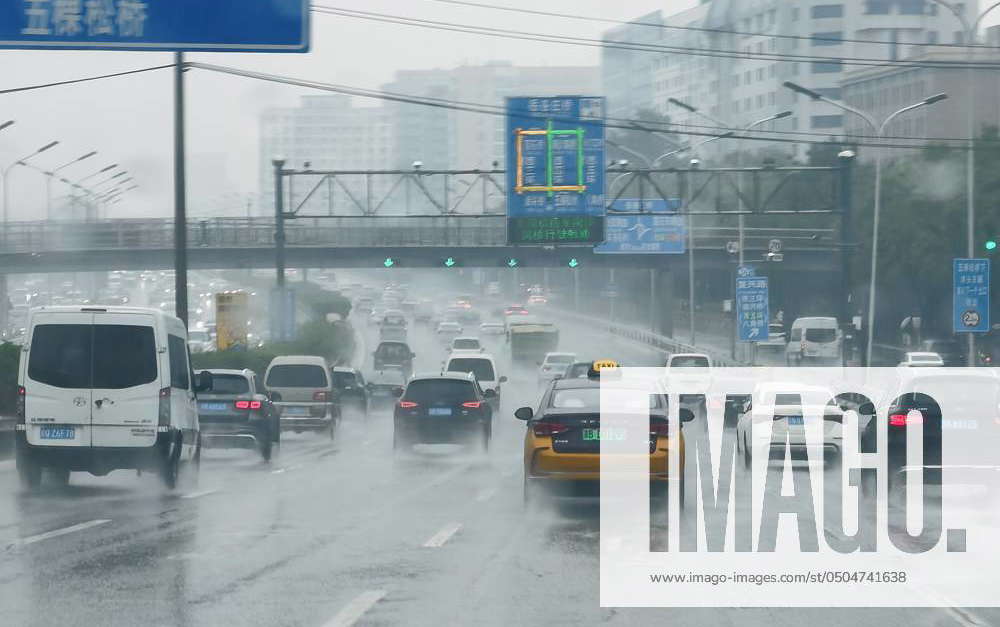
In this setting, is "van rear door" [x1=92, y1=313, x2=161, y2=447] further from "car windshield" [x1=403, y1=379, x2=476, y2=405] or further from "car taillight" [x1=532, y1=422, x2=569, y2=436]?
"car windshield" [x1=403, y1=379, x2=476, y2=405]

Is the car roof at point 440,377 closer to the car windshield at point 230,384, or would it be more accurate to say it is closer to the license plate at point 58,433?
the car windshield at point 230,384

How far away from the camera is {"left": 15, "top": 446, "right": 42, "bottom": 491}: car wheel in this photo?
68.3 ft

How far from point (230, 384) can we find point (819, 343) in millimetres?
56377

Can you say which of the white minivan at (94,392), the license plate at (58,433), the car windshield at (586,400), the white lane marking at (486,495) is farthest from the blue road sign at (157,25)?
the white lane marking at (486,495)

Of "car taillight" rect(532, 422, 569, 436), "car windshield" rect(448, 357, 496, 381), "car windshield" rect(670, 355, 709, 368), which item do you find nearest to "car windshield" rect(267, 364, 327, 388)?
"car windshield" rect(448, 357, 496, 381)

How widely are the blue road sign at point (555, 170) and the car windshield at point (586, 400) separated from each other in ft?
82.0

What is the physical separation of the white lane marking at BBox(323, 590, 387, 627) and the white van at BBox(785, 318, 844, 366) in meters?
71.3

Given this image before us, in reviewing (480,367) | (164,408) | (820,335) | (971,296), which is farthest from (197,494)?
(820,335)

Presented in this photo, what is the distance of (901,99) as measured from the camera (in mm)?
130250

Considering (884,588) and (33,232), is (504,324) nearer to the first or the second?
(33,232)

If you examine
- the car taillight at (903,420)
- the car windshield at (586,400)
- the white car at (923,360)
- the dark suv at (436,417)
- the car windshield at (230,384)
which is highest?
the car windshield at (586,400)

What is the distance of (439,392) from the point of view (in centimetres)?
3175

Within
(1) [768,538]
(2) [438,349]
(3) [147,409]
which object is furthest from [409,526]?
(2) [438,349]

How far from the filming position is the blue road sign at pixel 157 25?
1909 centimetres
